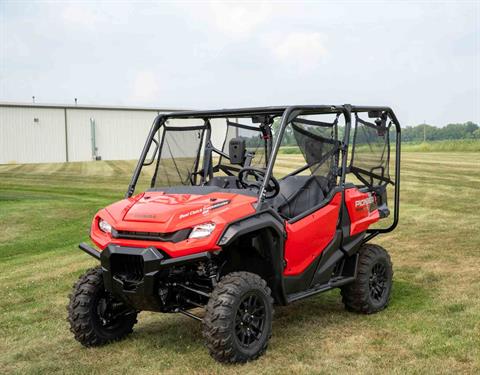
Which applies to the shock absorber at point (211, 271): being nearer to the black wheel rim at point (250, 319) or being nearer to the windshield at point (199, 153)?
the black wheel rim at point (250, 319)

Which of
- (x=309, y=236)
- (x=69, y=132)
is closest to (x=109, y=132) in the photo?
(x=69, y=132)

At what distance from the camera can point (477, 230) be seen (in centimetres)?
1234

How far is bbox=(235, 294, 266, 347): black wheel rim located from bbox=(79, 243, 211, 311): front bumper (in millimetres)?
515

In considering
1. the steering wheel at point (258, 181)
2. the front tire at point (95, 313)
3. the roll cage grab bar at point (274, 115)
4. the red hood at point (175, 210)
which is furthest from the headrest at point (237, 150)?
the front tire at point (95, 313)

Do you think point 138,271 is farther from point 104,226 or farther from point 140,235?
point 104,226

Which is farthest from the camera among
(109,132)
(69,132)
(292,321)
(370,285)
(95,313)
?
(109,132)

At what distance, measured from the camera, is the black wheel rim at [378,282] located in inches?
266

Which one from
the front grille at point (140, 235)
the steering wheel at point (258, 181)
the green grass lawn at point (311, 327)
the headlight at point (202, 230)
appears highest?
the steering wheel at point (258, 181)

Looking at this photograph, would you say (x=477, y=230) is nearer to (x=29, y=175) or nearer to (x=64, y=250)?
(x=64, y=250)

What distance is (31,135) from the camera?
4628 centimetres

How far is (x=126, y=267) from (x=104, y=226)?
451 millimetres

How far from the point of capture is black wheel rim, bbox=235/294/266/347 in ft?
16.7

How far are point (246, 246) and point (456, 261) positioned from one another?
191 inches

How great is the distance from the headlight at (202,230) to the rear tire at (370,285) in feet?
7.00
